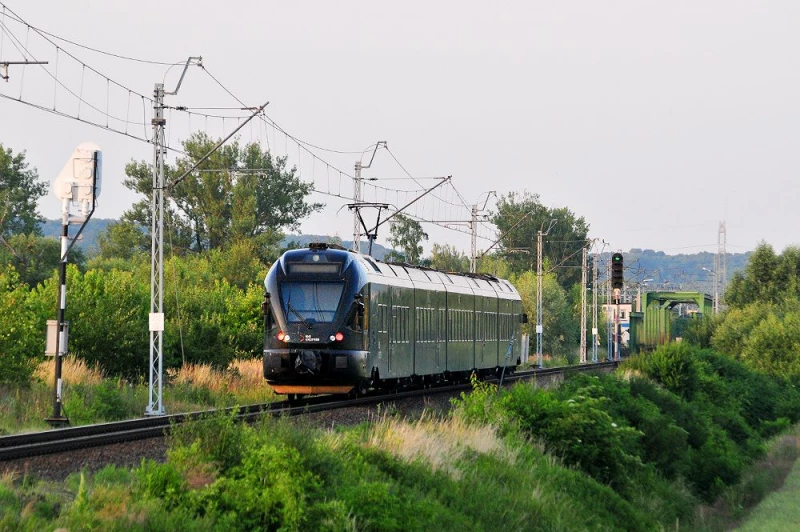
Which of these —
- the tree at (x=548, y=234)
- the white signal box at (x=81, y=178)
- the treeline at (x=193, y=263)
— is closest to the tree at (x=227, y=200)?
the treeline at (x=193, y=263)

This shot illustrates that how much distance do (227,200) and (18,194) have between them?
16.8m

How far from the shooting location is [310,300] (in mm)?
26141

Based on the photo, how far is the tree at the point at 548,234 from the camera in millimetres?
133375

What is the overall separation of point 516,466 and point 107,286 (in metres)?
15.9

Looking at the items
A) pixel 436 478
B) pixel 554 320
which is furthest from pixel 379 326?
pixel 554 320

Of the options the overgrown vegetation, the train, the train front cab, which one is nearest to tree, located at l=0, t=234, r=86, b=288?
the overgrown vegetation

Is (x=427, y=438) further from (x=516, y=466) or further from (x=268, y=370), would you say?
(x=268, y=370)

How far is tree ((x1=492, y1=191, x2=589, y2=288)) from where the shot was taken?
133 meters

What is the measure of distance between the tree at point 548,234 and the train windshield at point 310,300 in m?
106

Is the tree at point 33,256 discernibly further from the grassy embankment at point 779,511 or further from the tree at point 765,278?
the grassy embankment at point 779,511

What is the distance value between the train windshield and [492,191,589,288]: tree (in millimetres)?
105976

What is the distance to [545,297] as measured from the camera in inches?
3499

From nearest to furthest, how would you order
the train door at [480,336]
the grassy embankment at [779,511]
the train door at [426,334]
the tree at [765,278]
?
the grassy embankment at [779,511] < the train door at [426,334] < the train door at [480,336] < the tree at [765,278]

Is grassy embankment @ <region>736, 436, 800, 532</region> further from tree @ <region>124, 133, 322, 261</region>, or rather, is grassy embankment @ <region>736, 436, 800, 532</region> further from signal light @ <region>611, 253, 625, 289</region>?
tree @ <region>124, 133, 322, 261</region>
